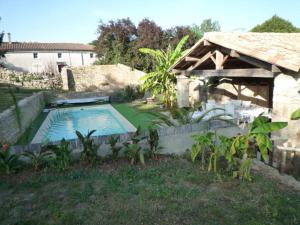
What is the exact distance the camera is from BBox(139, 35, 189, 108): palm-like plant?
1464 cm

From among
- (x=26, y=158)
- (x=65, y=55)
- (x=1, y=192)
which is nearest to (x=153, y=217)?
(x=1, y=192)

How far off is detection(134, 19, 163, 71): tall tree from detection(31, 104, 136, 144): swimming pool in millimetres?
14018

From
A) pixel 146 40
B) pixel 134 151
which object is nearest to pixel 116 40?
pixel 146 40

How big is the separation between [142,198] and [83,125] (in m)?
10.4

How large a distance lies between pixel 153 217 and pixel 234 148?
253 centimetres

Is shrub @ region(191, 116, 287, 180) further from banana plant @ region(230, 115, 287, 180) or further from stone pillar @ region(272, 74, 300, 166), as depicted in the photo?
stone pillar @ region(272, 74, 300, 166)

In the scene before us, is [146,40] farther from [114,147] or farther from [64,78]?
[114,147]

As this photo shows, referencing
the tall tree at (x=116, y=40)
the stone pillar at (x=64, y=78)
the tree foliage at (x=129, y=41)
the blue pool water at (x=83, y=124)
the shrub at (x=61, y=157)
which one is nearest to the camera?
the shrub at (x=61, y=157)

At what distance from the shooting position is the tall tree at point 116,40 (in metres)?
32.1

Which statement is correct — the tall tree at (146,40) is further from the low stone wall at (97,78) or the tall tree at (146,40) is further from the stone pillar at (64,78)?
the stone pillar at (64,78)

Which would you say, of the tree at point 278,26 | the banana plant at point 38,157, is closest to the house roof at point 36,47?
the tree at point 278,26

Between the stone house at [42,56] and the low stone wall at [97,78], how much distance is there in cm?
1048

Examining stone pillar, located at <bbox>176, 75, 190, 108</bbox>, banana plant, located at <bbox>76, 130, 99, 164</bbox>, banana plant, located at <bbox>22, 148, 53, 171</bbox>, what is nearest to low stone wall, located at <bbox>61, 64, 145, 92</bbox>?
stone pillar, located at <bbox>176, 75, 190, 108</bbox>

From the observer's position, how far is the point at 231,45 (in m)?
8.07
